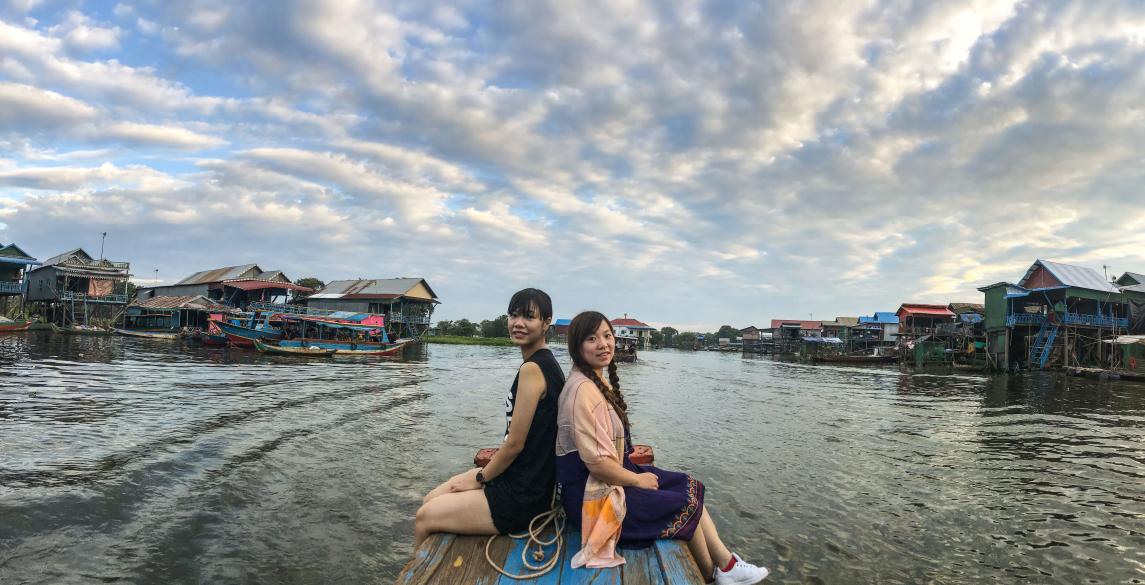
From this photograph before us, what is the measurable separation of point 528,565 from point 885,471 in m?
7.84

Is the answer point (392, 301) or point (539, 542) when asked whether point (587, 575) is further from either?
point (392, 301)

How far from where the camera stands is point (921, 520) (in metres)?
6.33

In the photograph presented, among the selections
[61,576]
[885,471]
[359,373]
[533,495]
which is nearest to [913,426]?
[885,471]

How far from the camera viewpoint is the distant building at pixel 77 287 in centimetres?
5080

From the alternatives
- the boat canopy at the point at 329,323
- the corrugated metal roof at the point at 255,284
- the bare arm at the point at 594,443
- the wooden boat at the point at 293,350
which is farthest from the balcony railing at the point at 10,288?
the bare arm at the point at 594,443

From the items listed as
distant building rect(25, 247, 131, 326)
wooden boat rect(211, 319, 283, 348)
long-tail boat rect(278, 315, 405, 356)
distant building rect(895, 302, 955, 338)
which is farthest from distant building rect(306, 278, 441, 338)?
distant building rect(895, 302, 955, 338)

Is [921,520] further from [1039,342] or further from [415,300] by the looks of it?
[415,300]

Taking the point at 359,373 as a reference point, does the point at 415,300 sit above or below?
above

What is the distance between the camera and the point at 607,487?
301cm

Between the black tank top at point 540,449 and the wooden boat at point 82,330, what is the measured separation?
200ft

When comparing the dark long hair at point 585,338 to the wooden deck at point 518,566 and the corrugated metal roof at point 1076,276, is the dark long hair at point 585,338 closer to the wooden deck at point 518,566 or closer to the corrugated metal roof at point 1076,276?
the wooden deck at point 518,566

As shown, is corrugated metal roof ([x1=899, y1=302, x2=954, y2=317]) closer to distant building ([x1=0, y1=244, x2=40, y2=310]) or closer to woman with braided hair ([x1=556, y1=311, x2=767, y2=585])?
woman with braided hair ([x1=556, y1=311, x2=767, y2=585])

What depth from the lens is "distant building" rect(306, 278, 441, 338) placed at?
173ft

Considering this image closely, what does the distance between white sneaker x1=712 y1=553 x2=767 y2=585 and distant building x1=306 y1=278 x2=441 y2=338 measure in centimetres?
5143
